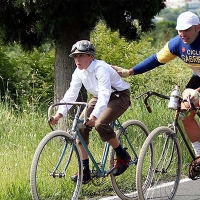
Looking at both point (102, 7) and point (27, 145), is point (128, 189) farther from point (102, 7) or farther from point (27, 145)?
point (102, 7)

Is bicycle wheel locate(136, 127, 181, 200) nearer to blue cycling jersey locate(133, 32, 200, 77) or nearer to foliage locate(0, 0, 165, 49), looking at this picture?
blue cycling jersey locate(133, 32, 200, 77)

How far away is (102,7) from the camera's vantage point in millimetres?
8352

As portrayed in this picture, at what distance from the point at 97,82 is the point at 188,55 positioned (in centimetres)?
103

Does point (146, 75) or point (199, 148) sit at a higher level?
point (146, 75)

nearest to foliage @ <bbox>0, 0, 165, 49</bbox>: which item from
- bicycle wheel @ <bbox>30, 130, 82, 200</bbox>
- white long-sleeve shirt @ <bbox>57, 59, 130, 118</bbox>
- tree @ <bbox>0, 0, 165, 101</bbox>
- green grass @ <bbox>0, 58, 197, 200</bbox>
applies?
tree @ <bbox>0, 0, 165, 101</bbox>

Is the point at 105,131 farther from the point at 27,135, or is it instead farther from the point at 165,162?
the point at 27,135

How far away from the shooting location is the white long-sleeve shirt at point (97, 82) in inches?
247

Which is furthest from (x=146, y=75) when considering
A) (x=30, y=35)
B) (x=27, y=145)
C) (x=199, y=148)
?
(x=199, y=148)

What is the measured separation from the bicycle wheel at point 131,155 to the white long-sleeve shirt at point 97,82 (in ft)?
2.19

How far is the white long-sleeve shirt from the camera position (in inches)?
247

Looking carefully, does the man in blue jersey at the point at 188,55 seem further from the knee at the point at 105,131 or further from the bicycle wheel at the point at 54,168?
the bicycle wheel at the point at 54,168

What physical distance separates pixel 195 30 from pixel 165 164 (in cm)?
137

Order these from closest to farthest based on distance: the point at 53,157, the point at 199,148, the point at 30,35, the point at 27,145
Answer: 1. the point at 53,157
2. the point at 199,148
3. the point at 27,145
4. the point at 30,35

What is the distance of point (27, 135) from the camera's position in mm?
8602
